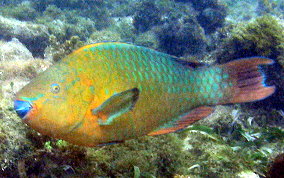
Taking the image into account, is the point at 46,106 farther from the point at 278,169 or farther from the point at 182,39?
the point at 182,39

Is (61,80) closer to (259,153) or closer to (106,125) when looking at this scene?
(106,125)

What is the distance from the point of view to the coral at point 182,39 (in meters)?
13.5

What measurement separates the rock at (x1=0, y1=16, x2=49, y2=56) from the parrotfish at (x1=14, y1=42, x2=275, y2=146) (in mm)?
10641

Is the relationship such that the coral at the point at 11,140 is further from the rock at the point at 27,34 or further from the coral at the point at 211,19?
the coral at the point at 211,19

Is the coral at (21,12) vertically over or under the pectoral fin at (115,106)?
over

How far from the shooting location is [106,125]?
60.7 inches

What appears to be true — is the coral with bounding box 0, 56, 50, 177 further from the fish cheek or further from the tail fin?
the tail fin

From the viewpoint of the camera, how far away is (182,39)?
13.6m

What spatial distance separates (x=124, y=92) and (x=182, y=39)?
12707 millimetres

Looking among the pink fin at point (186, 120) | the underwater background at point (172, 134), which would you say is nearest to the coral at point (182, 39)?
the underwater background at point (172, 134)

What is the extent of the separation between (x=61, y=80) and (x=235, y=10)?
95.1ft

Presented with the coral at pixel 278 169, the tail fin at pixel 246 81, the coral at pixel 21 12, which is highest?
the coral at pixel 21 12

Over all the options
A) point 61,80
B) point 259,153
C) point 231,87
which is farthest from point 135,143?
point 259,153

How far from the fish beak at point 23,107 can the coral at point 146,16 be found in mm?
15641
